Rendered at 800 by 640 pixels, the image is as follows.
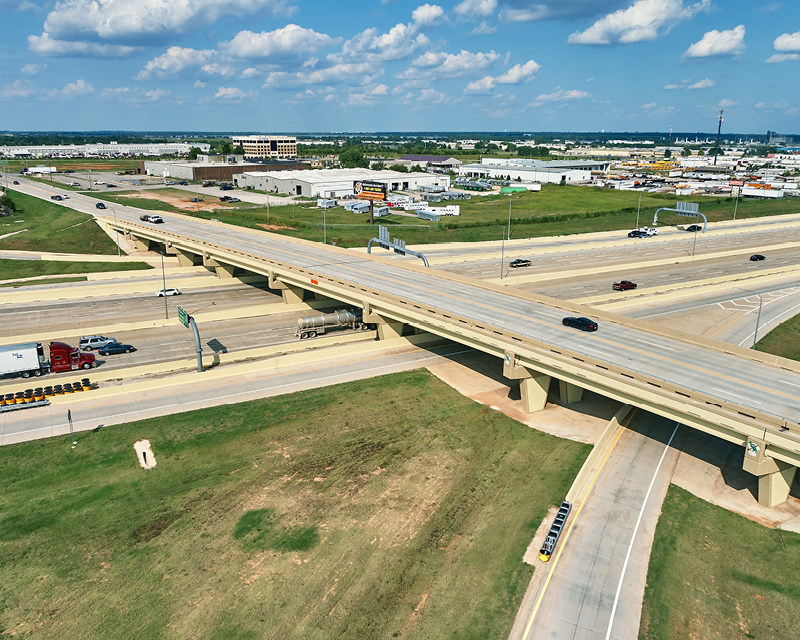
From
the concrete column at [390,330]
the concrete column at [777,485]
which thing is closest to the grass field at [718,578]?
the concrete column at [777,485]

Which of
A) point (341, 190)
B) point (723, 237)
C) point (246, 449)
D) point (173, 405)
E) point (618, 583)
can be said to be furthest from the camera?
point (341, 190)

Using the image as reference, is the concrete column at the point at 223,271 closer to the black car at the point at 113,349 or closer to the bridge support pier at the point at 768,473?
the black car at the point at 113,349

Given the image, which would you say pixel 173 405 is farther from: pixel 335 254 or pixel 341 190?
pixel 341 190

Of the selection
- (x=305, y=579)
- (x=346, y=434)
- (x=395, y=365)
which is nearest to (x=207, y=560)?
(x=305, y=579)

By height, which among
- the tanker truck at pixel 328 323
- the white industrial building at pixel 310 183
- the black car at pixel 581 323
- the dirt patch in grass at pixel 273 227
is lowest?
the tanker truck at pixel 328 323

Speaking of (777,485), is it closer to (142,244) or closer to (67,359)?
(67,359)

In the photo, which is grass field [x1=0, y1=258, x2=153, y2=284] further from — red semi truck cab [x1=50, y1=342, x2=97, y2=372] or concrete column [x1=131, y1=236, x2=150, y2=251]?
red semi truck cab [x1=50, y1=342, x2=97, y2=372]
